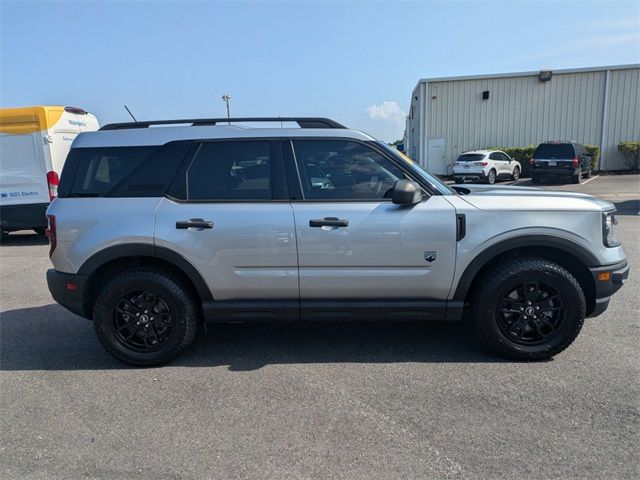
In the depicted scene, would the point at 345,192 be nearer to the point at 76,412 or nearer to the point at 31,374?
the point at 76,412

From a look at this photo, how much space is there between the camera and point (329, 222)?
12.2 feet

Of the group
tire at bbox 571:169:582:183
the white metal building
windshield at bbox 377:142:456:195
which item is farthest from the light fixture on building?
windshield at bbox 377:142:456:195

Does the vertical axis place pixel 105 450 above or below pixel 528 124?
below

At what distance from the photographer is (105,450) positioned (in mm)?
2838

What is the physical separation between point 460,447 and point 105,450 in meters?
2.11

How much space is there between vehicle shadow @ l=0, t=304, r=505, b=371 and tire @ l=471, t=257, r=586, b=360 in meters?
0.25

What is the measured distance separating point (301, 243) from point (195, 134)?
4.36ft

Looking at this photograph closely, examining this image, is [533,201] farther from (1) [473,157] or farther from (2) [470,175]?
(1) [473,157]

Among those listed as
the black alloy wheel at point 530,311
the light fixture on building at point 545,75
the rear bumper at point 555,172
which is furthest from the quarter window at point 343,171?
the light fixture on building at point 545,75

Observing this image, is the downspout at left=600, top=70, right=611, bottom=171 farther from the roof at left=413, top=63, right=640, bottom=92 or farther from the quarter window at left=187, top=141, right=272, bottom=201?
the quarter window at left=187, top=141, right=272, bottom=201

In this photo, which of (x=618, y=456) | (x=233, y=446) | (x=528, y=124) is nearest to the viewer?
(x=618, y=456)

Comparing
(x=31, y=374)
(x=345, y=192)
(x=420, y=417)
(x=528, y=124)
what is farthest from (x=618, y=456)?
(x=528, y=124)

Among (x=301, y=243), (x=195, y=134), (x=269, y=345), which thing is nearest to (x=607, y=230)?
(x=301, y=243)

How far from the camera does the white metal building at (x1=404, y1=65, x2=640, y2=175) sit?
84.8 ft
